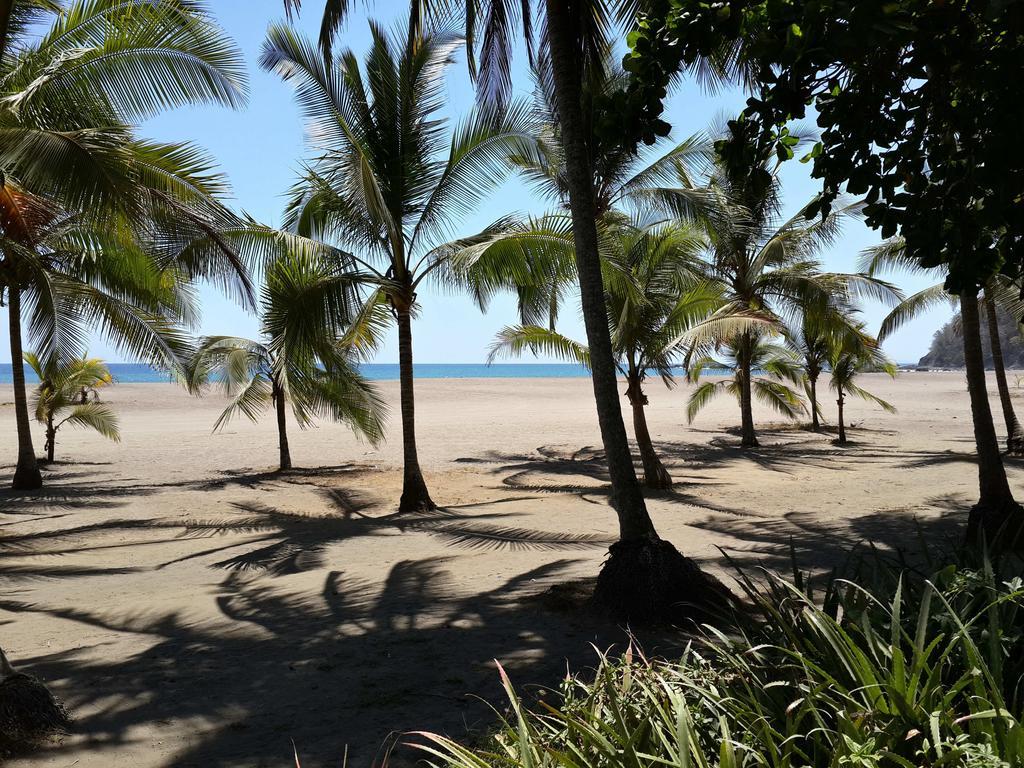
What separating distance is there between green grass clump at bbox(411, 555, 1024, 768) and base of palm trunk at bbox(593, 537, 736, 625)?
2.06 metres

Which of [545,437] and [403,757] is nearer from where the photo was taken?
[403,757]

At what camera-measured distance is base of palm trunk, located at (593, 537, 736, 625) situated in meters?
5.09

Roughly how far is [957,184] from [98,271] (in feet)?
41.4

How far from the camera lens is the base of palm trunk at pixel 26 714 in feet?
11.2

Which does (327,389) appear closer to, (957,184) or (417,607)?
(417,607)

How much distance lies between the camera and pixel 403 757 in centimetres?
330

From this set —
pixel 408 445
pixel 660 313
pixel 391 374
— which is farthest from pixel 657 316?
pixel 391 374

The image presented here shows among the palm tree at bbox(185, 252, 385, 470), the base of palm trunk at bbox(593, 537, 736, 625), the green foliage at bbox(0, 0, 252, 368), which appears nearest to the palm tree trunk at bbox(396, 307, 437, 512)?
the palm tree at bbox(185, 252, 385, 470)

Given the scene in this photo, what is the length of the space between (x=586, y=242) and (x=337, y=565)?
4.07m

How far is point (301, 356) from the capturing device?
34.0 feet

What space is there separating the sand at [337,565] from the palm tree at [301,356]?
1.44 m

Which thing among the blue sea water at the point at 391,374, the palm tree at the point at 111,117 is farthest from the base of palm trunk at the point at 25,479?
the blue sea water at the point at 391,374

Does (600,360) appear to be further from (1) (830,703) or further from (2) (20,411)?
(2) (20,411)

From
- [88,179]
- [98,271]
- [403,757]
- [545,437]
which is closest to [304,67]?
[88,179]
